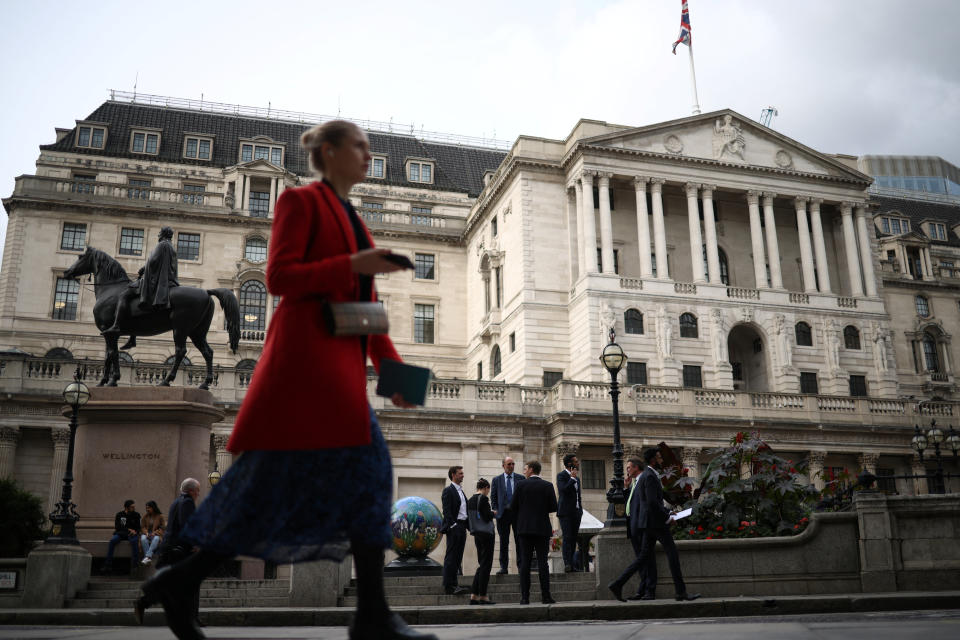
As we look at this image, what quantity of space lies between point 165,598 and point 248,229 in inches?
1927

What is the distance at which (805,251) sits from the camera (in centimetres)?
4666

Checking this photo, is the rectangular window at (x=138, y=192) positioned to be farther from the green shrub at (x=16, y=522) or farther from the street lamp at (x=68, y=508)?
the street lamp at (x=68, y=508)

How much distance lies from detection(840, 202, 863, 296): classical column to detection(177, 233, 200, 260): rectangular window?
38315 mm

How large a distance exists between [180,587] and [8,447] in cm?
3172

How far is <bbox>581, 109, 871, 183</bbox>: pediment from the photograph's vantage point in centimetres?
4538

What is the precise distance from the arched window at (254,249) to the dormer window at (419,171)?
14646 millimetres

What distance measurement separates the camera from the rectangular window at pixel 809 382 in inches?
1728

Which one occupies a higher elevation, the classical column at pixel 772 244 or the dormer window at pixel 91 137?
the dormer window at pixel 91 137

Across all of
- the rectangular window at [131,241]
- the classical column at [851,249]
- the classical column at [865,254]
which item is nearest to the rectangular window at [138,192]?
the rectangular window at [131,241]

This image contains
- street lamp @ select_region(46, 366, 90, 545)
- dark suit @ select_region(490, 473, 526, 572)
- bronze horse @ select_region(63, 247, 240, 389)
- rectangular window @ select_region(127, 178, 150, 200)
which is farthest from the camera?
rectangular window @ select_region(127, 178, 150, 200)

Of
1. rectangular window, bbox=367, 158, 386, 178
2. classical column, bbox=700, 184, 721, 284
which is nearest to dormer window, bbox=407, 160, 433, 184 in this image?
rectangular window, bbox=367, 158, 386, 178

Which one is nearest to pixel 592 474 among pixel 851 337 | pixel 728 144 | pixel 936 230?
pixel 851 337

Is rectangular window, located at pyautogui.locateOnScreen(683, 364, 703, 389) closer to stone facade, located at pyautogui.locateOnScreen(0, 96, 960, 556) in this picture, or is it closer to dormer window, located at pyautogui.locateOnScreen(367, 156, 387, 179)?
stone facade, located at pyautogui.locateOnScreen(0, 96, 960, 556)

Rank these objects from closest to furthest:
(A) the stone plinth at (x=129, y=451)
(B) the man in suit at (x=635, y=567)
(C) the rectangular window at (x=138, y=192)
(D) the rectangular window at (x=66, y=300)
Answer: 1. (B) the man in suit at (x=635, y=567)
2. (A) the stone plinth at (x=129, y=451)
3. (D) the rectangular window at (x=66, y=300)
4. (C) the rectangular window at (x=138, y=192)
